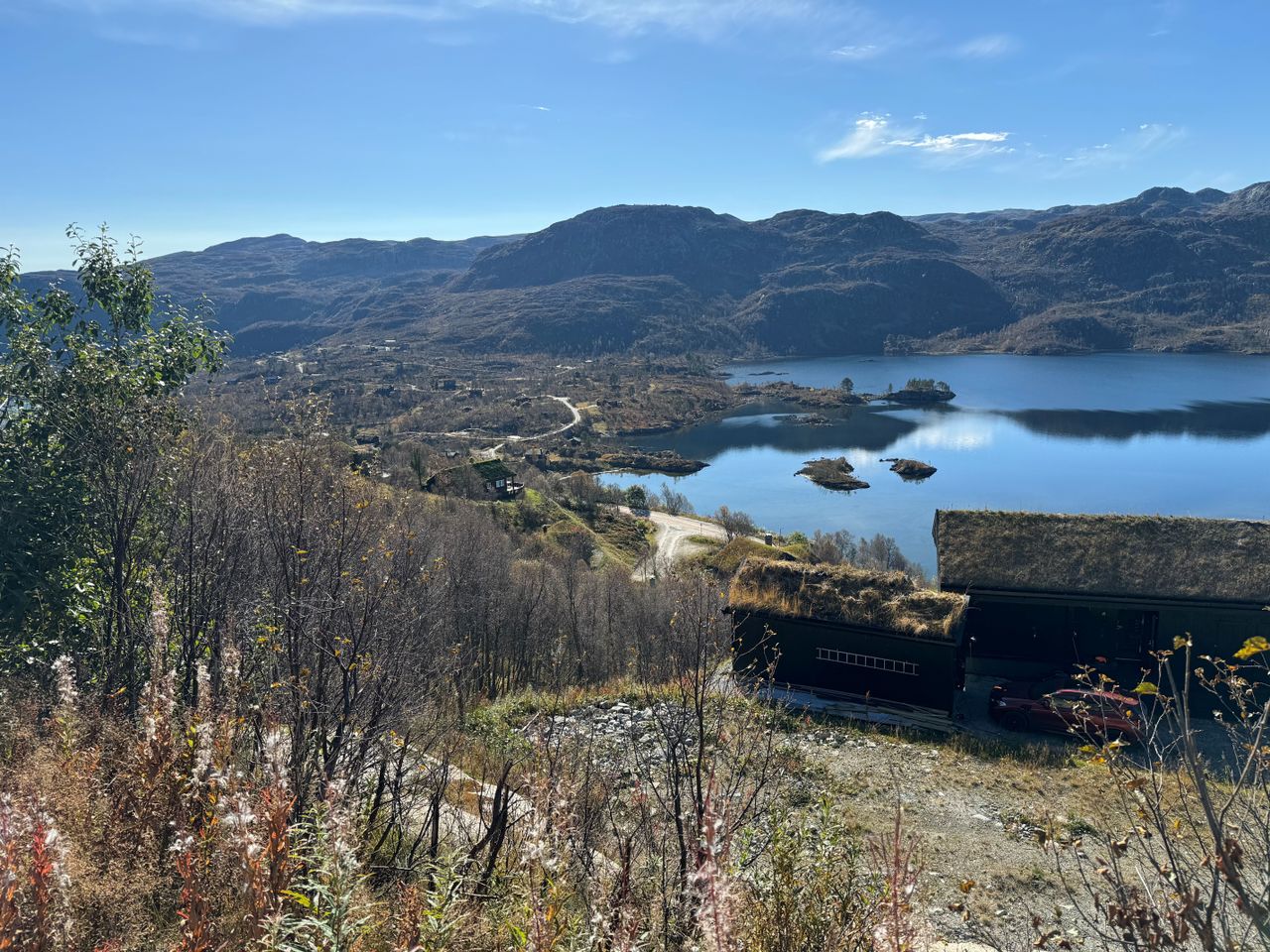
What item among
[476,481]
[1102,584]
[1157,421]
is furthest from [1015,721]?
[1157,421]

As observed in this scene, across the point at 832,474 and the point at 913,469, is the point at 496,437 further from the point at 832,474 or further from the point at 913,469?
the point at 913,469

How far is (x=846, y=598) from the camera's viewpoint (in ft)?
51.2

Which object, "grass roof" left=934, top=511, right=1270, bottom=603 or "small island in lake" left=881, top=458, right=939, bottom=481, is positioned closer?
"grass roof" left=934, top=511, right=1270, bottom=603

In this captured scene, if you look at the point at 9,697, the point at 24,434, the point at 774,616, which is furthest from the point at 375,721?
the point at 774,616

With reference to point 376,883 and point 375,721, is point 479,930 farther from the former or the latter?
point 375,721

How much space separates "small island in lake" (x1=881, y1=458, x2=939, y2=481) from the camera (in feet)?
234

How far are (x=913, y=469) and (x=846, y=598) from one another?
61.9 metres

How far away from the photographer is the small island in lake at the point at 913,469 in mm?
71188

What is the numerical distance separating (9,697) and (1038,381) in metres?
147

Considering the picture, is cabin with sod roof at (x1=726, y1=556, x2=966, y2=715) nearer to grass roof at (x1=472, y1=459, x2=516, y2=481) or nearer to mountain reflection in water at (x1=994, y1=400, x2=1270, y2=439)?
grass roof at (x1=472, y1=459, x2=516, y2=481)

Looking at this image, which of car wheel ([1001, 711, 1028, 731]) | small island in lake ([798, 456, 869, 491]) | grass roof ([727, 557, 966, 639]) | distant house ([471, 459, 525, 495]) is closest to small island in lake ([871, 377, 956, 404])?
A: small island in lake ([798, 456, 869, 491])

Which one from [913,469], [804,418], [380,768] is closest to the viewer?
[380,768]

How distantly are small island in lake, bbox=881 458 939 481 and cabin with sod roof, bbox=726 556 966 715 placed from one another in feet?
195

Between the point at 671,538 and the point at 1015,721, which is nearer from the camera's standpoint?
the point at 1015,721
